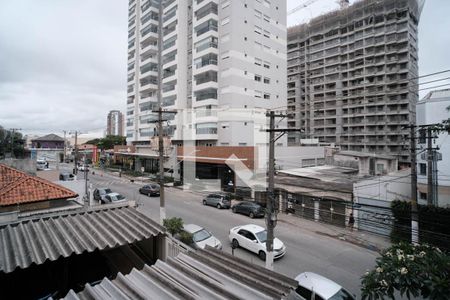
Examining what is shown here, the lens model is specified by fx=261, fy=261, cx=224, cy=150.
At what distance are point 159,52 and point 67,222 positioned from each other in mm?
50103

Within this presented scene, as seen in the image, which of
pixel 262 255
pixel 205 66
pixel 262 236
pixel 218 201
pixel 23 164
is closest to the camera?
pixel 262 255

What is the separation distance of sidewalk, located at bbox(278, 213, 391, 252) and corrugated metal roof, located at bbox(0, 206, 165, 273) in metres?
14.4

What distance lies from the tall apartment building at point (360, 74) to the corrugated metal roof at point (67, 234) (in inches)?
1892

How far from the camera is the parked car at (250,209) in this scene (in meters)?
21.8

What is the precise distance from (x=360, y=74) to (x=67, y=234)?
66458 mm

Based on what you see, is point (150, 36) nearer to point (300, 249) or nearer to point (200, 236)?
point (200, 236)

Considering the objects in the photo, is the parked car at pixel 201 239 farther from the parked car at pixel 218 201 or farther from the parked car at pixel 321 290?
the parked car at pixel 218 201

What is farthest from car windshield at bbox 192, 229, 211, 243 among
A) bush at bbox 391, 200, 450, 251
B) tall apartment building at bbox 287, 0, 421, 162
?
tall apartment building at bbox 287, 0, 421, 162

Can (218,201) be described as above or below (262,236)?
below

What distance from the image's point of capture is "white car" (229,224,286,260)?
539 inches

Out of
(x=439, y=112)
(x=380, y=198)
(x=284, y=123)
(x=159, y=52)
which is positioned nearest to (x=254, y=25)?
(x=284, y=123)

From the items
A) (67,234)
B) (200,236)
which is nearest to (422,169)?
(200,236)

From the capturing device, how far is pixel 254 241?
14.1m

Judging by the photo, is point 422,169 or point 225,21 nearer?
point 422,169
